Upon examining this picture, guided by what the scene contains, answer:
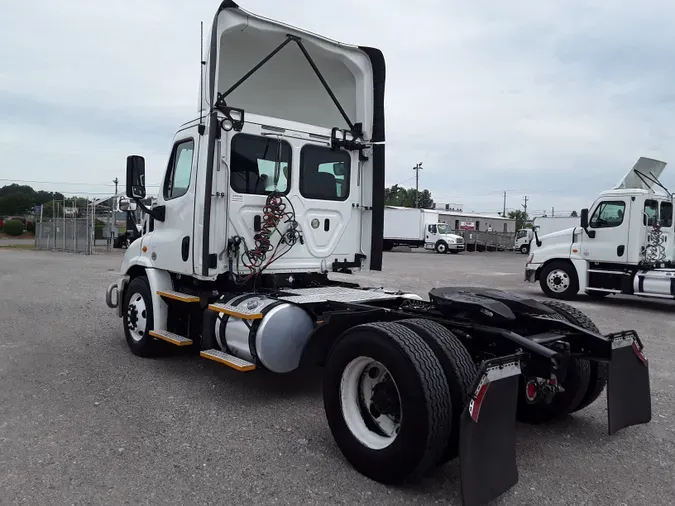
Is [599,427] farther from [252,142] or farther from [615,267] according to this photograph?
[615,267]

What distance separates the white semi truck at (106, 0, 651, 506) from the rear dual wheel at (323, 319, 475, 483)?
0.01 metres

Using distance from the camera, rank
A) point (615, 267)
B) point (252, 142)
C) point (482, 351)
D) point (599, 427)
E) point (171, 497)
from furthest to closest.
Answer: point (615, 267) < point (252, 142) < point (599, 427) < point (482, 351) < point (171, 497)

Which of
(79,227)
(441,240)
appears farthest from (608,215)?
(441,240)

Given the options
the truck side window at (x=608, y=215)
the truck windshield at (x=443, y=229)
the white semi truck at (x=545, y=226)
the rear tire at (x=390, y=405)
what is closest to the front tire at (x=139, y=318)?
the rear tire at (x=390, y=405)

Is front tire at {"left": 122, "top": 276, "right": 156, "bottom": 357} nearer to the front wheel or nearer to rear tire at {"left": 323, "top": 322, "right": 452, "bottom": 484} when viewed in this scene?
rear tire at {"left": 323, "top": 322, "right": 452, "bottom": 484}

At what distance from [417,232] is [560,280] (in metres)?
27.6

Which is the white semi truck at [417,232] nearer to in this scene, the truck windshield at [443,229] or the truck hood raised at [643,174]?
the truck windshield at [443,229]

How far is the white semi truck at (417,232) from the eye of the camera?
40.4 metres

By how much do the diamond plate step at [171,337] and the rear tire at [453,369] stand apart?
119 inches

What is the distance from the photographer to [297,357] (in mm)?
5012

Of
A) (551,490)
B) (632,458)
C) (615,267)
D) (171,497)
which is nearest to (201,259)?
Result: (171,497)

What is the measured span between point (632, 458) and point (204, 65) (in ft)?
16.6

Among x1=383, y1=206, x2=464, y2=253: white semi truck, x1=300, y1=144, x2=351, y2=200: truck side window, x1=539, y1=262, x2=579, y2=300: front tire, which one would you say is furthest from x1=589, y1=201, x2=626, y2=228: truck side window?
x1=383, y1=206, x2=464, y2=253: white semi truck

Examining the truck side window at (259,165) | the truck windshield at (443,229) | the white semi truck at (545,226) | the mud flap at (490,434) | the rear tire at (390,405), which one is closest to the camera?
the mud flap at (490,434)
